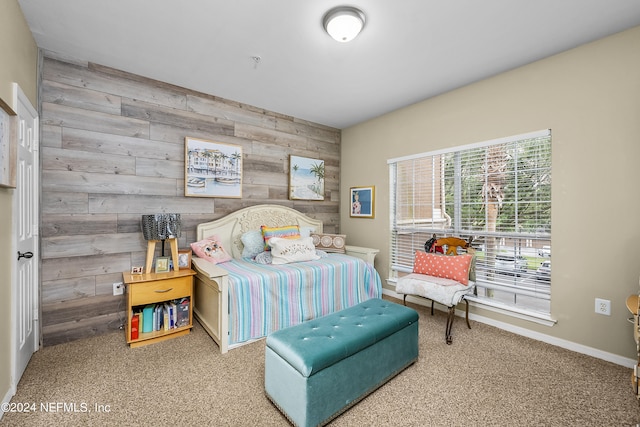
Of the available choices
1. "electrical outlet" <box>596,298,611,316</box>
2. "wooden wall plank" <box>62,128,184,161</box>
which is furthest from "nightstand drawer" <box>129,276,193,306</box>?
"electrical outlet" <box>596,298,611,316</box>

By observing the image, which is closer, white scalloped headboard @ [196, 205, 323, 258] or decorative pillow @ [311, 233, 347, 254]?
white scalloped headboard @ [196, 205, 323, 258]

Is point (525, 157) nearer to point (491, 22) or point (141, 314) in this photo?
point (491, 22)

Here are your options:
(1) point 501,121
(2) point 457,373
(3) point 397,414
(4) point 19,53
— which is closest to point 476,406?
(2) point 457,373

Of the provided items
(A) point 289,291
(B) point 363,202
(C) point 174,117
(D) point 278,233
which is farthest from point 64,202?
(B) point 363,202

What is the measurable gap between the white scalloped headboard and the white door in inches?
52.7

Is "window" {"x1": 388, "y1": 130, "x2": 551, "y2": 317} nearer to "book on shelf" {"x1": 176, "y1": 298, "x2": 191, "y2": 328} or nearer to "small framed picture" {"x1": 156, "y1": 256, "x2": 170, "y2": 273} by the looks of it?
"book on shelf" {"x1": 176, "y1": 298, "x2": 191, "y2": 328}

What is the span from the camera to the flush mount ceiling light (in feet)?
6.32

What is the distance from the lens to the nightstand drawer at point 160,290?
8.02ft

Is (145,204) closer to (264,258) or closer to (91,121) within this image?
(91,121)

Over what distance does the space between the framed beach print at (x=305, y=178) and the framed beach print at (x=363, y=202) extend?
51 centimetres

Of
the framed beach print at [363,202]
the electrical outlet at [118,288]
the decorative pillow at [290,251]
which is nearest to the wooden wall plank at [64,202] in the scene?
the electrical outlet at [118,288]

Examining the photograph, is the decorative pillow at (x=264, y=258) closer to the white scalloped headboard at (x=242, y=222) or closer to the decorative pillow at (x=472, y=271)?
the white scalloped headboard at (x=242, y=222)

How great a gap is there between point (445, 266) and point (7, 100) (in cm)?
358

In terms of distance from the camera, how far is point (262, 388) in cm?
192
